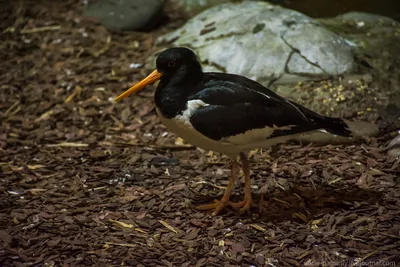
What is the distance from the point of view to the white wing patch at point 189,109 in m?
3.84

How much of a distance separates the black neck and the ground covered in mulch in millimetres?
838

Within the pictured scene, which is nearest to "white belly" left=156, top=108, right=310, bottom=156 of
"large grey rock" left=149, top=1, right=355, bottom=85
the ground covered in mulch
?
the ground covered in mulch

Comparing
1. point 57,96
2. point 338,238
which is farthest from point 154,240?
point 57,96

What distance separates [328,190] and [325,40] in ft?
6.60

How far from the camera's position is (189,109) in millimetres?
3859

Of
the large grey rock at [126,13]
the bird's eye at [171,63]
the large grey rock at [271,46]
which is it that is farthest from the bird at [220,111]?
the large grey rock at [126,13]

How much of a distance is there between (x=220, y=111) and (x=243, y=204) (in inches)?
32.3

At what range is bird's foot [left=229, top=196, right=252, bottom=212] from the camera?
4164 millimetres

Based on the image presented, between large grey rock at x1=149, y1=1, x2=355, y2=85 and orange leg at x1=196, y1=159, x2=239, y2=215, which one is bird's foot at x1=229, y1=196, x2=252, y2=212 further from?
large grey rock at x1=149, y1=1, x2=355, y2=85

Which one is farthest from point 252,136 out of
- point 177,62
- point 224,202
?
point 177,62

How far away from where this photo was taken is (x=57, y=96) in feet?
20.0

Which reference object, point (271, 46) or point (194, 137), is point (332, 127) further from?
point (271, 46)

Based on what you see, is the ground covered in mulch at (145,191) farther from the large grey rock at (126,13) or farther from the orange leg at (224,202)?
the large grey rock at (126,13)

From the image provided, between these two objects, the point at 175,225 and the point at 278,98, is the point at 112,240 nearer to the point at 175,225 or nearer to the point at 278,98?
the point at 175,225
